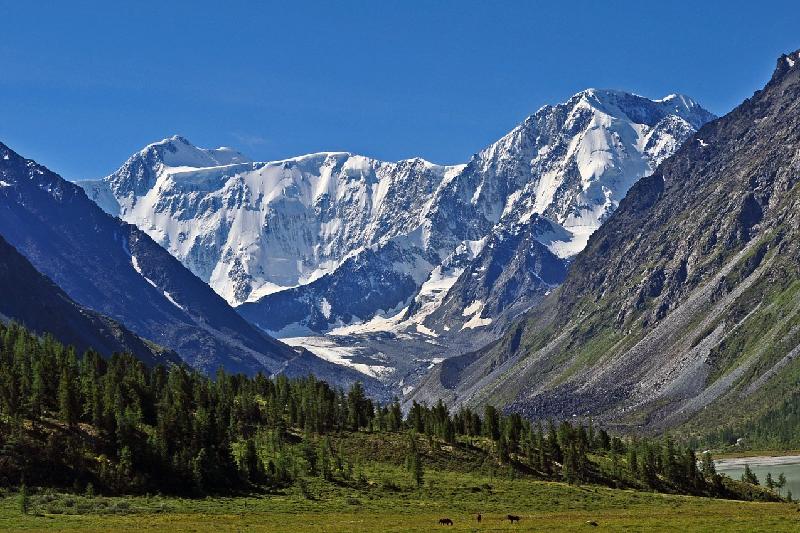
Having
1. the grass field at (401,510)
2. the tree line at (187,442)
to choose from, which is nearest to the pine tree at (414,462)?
the tree line at (187,442)

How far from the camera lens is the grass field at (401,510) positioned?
9619 cm

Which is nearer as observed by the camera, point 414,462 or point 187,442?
point 187,442

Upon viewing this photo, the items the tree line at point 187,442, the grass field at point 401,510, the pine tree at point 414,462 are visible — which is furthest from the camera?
the pine tree at point 414,462

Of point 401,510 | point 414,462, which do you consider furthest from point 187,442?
point 401,510

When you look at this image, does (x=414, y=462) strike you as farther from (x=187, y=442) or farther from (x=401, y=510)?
(x=401, y=510)

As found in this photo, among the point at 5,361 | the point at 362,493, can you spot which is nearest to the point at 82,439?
the point at 362,493

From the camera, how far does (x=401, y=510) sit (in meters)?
119

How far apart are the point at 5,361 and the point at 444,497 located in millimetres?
89651

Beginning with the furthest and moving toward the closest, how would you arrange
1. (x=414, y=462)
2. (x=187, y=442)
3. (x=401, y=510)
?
(x=414, y=462) → (x=187, y=442) → (x=401, y=510)

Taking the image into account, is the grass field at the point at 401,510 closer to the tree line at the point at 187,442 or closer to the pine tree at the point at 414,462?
the pine tree at the point at 414,462

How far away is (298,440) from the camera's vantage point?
17588 cm

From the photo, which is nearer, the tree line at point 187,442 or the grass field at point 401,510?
the grass field at point 401,510

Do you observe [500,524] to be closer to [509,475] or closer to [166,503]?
[166,503]

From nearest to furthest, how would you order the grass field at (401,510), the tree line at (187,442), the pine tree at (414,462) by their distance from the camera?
1. the grass field at (401,510)
2. the tree line at (187,442)
3. the pine tree at (414,462)
